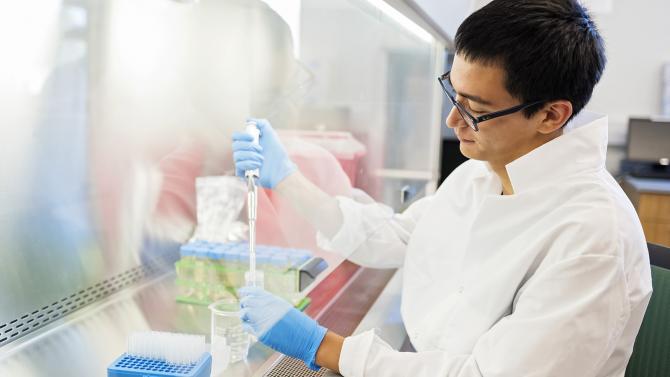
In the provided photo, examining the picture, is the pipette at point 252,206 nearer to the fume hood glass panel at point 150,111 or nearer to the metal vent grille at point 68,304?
the fume hood glass panel at point 150,111

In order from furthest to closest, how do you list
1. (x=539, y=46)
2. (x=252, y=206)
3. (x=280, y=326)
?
(x=252, y=206) → (x=280, y=326) → (x=539, y=46)

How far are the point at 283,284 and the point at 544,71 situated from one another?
713 mm

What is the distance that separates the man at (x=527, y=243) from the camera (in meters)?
0.88

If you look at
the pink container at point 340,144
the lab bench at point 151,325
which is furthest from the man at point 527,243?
the pink container at point 340,144

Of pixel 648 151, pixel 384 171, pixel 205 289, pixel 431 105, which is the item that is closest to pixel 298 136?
pixel 205 289

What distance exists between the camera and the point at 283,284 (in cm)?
125

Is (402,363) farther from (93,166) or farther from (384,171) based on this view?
(384,171)

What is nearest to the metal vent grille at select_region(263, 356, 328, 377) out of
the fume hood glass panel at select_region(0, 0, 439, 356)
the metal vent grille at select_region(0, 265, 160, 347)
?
the fume hood glass panel at select_region(0, 0, 439, 356)

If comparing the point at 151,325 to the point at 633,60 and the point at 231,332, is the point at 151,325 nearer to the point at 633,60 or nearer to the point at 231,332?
the point at 231,332

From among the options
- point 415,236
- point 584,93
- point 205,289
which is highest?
point 584,93

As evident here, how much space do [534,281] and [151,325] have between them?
80 centimetres

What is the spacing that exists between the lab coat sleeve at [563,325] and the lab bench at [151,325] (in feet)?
1.11

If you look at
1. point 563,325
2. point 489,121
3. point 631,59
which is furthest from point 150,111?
point 631,59

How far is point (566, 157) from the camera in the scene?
3.39ft
